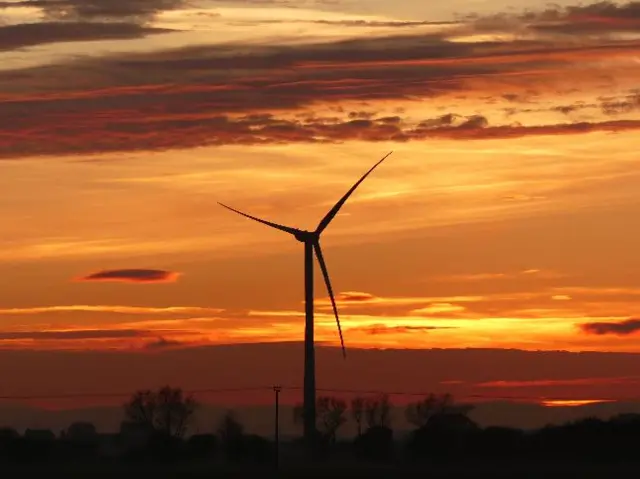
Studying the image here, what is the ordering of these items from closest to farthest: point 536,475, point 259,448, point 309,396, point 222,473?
1. point 309,396
2. point 536,475
3. point 222,473
4. point 259,448

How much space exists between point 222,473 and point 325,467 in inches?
354

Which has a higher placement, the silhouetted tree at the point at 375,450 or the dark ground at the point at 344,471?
the silhouetted tree at the point at 375,450

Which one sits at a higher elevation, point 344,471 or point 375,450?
point 375,450

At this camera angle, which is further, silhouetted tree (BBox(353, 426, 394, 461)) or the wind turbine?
silhouetted tree (BBox(353, 426, 394, 461))

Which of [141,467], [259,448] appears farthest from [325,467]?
[259,448]

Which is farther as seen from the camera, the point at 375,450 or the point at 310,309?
the point at 375,450

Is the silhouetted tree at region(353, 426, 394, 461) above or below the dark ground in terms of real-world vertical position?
above

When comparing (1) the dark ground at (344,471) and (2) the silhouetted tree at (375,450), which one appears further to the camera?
(2) the silhouetted tree at (375,450)

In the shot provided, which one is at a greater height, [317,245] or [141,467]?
[317,245]

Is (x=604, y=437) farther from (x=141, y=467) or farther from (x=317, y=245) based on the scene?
(x=317, y=245)

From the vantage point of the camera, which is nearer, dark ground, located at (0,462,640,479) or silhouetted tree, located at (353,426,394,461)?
dark ground, located at (0,462,640,479)

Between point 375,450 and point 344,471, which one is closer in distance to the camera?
point 344,471

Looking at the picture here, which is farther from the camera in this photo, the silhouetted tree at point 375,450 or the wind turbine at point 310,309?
the silhouetted tree at point 375,450

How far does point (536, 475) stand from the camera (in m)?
147
